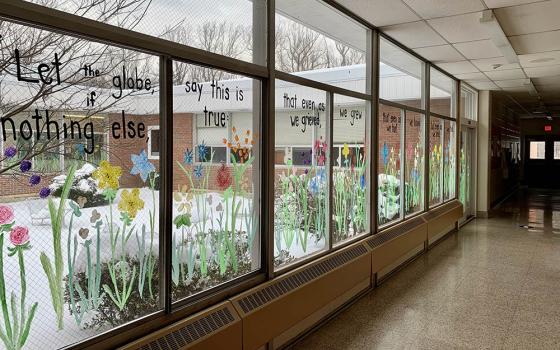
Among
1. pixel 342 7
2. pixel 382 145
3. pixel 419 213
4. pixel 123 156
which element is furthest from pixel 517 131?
pixel 123 156

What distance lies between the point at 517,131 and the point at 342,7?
15.2m

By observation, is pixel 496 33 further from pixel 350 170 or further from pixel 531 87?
pixel 531 87

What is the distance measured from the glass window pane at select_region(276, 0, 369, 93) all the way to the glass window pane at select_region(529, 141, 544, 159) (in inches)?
680

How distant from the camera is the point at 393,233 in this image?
18.9 feet

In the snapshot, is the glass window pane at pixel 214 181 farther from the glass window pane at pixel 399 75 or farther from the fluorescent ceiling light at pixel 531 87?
the fluorescent ceiling light at pixel 531 87

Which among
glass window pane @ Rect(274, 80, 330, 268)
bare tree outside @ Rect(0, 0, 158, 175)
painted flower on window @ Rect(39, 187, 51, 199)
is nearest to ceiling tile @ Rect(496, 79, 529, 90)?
glass window pane @ Rect(274, 80, 330, 268)

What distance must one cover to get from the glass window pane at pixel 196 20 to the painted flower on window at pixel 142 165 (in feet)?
1.72

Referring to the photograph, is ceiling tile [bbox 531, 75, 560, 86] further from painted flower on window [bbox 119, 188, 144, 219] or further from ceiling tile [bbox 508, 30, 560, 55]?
painted flower on window [bbox 119, 188, 144, 219]

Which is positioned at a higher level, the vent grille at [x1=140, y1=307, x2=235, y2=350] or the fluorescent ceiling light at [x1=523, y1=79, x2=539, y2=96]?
the fluorescent ceiling light at [x1=523, y1=79, x2=539, y2=96]

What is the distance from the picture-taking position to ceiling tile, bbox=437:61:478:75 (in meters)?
7.40

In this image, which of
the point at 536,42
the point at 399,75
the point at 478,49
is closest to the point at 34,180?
the point at 399,75

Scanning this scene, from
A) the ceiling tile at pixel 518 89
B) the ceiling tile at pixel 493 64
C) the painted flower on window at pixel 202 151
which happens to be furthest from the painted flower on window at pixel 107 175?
the ceiling tile at pixel 518 89

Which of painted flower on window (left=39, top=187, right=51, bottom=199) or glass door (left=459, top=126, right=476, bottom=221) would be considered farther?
glass door (left=459, top=126, right=476, bottom=221)

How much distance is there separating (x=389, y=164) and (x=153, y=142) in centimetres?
408
